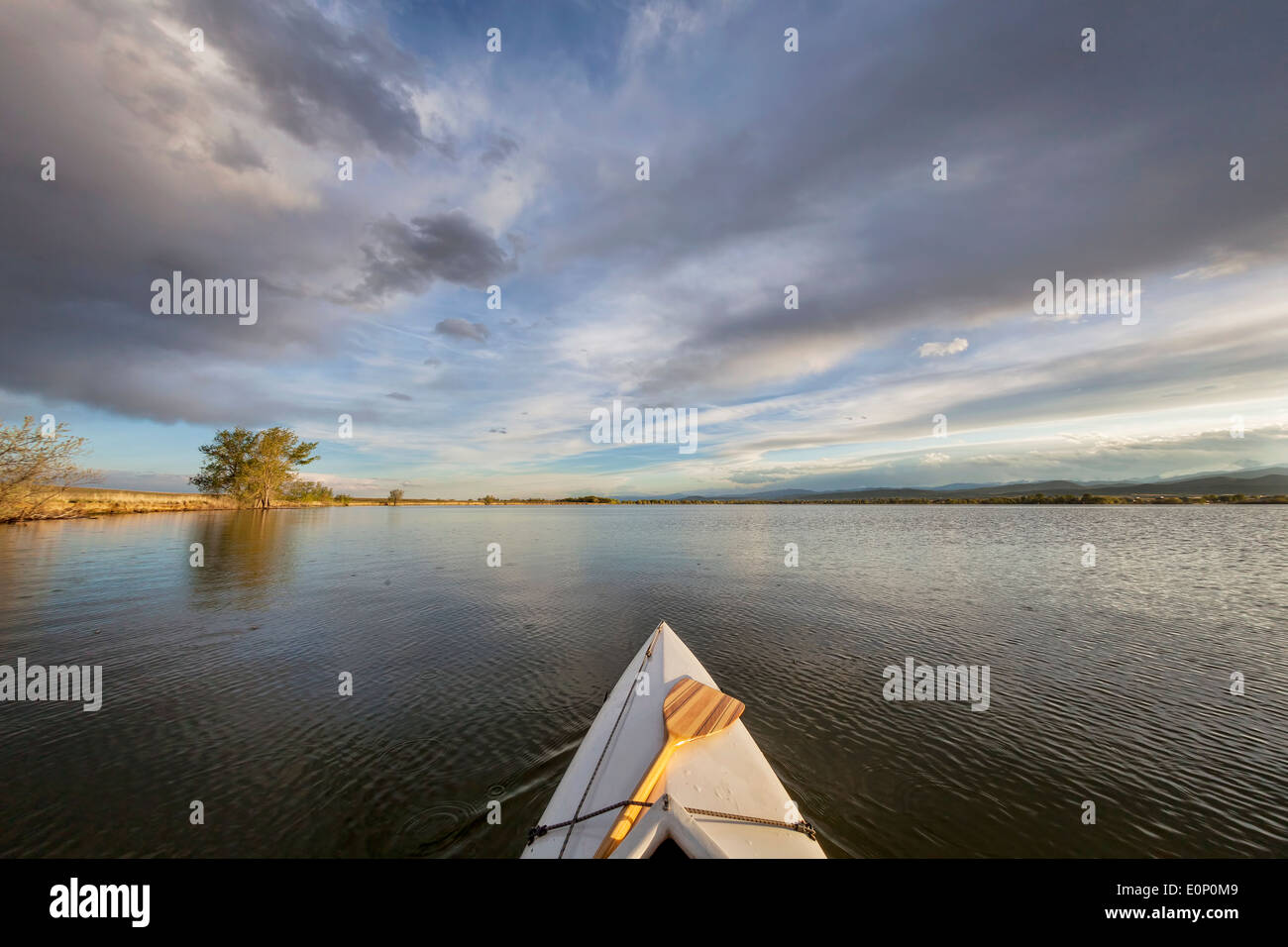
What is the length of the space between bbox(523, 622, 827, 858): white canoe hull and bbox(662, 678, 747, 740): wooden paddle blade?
0.17 m

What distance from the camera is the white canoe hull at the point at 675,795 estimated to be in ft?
16.0

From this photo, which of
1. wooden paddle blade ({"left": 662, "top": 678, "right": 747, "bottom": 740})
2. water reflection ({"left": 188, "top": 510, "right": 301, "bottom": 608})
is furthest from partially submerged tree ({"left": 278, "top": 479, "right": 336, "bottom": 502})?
wooden paddle blade ({"left": 662, "top": 678, "right": 747, "bottom": 740})

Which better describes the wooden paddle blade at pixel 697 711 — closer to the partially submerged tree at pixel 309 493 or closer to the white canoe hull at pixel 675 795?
the white canoe hull at pixel 675 795

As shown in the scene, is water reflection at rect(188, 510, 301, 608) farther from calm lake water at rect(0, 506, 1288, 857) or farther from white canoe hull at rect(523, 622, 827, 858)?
white canoe hull at rect(523, 622, 827, 858)

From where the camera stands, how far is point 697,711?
24.3 feet

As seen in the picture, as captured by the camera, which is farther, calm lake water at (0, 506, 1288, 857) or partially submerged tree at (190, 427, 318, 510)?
partially submerged tree at (190, 427, 318, 510)

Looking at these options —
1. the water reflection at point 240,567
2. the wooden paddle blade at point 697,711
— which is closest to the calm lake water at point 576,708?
the water reflection at point 240,567

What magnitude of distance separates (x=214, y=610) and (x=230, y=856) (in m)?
16.4

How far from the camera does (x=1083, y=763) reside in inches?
315

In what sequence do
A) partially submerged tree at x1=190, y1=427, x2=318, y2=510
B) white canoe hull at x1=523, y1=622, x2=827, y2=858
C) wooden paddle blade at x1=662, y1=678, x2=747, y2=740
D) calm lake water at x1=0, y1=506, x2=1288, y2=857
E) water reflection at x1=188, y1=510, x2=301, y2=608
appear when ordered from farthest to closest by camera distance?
partially submerged tree at x1=190, y1=427, x2=318, y2=510 → water reflection at x1=188, y1=510, x2=301, y2=608 → wooden paddle blade at x1=662, y1=678, x2=747, y2=740 → calm lake water at x1=0, y1=506, x2=1288, y2=857 → white canoe hull at x1=523, y1=622, x2=827, y2=858

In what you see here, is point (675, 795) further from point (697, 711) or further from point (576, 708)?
point (576, 708)

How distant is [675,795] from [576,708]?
530 centimetres

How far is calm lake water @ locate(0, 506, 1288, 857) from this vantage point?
20.9 ft

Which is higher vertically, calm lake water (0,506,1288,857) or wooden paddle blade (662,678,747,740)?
wooden paddle blade (662,678,747,740)
